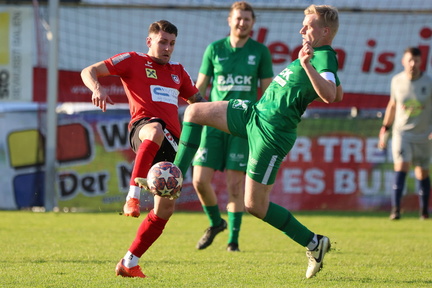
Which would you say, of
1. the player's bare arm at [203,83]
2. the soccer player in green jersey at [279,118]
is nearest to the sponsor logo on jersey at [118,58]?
the soccer player in green jersey at [279,118]

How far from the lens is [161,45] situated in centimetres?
591

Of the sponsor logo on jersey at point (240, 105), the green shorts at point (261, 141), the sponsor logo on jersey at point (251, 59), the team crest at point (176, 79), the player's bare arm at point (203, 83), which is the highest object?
the sponsor logo on jersey at point (251, 59)

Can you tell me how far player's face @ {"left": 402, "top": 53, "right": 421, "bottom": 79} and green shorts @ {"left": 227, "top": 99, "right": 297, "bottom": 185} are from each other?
585 centimetres

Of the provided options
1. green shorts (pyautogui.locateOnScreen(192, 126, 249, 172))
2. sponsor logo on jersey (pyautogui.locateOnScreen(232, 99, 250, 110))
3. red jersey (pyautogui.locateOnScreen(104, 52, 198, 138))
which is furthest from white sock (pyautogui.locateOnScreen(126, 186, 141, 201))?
green shorts (pyautogui.locateOnScreen(192, 126, 249, 172))

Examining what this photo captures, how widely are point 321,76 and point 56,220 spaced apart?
20.1ft

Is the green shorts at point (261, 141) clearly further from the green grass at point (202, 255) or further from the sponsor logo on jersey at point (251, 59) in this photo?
the sponsor logo on jersey at point (251, 59)

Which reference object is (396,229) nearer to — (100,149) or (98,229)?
(98,229)

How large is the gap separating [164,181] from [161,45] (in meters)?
1.23

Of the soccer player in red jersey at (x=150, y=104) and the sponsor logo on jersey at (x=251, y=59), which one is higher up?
the sponsor logo on jersey at (x=251, y=59)

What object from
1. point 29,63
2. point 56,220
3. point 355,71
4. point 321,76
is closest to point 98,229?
point 56,220

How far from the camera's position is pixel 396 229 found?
32.6 feet

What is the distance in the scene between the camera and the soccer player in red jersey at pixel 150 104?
5.49 metres

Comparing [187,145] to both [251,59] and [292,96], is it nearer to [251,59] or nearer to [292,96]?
[292,96]

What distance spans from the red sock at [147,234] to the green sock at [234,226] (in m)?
1.90
